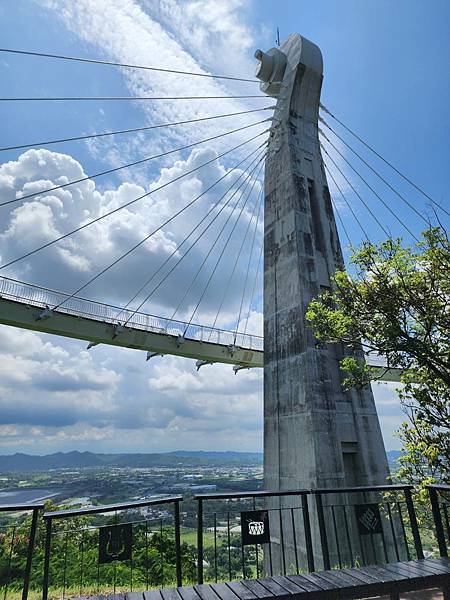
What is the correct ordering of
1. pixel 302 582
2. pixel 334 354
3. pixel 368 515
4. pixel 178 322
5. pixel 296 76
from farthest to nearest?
pixel 178 322 → pixel 296 76 → pixel 334 354 → pixel 368 515 → pixel 302 582

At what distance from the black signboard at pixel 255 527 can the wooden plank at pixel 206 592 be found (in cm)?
113

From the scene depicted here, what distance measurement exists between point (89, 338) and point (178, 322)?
339cm

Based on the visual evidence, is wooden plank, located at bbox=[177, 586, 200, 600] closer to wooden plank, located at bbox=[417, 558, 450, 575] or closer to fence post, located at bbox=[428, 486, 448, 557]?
wooden plank, located at bbox=[417, 558, 450, 575]

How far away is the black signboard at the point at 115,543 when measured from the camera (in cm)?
322

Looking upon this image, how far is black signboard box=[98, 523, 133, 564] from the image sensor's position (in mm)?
3217

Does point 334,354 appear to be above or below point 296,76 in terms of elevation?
below

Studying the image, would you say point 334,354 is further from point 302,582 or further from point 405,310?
point 302,582

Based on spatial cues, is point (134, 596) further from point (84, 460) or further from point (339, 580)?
point (84, 460)

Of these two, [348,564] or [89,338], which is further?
[89,338]

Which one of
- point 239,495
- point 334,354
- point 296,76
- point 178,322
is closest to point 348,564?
point 334,354

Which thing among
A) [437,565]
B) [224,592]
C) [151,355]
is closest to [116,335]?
[151,355]

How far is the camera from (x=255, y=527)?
150 inches

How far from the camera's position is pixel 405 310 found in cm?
571

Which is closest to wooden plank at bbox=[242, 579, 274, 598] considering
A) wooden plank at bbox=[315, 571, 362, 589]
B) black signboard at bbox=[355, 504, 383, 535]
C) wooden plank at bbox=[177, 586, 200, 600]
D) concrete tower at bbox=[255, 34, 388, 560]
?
wooden plank at bbox=[177, 586, 200, 600]
